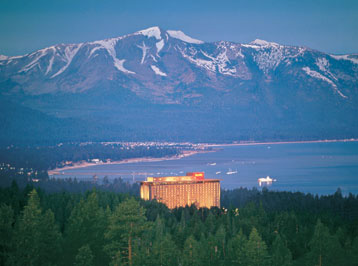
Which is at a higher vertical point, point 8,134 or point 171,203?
point 8,134

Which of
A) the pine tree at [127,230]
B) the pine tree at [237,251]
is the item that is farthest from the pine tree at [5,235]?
the pine tree at [237,251]

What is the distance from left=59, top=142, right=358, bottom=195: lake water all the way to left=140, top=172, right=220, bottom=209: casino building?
2414cm

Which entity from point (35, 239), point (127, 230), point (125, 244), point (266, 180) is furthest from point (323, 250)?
point (266, 180)

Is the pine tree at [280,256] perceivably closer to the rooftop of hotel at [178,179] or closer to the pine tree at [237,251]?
the pine tree at [237,251]

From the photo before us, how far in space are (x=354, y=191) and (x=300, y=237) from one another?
233 ft

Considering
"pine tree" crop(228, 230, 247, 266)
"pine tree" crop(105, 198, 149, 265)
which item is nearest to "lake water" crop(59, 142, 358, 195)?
"pine tree" crop(228, 230, 247, 266)

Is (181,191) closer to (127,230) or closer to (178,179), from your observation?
(178,179)

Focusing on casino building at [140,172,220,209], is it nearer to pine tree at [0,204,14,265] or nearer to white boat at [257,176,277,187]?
white boat at [257,176,277,187]

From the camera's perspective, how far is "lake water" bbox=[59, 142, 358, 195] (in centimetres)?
11500

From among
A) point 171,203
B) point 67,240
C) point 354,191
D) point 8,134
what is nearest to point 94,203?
point 67,240

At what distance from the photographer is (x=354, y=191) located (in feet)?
343

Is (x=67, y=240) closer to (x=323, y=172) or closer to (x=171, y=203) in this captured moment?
(x=171, y=203)

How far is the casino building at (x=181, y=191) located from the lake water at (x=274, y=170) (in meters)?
24.1

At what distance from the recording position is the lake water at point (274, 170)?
11500cm
